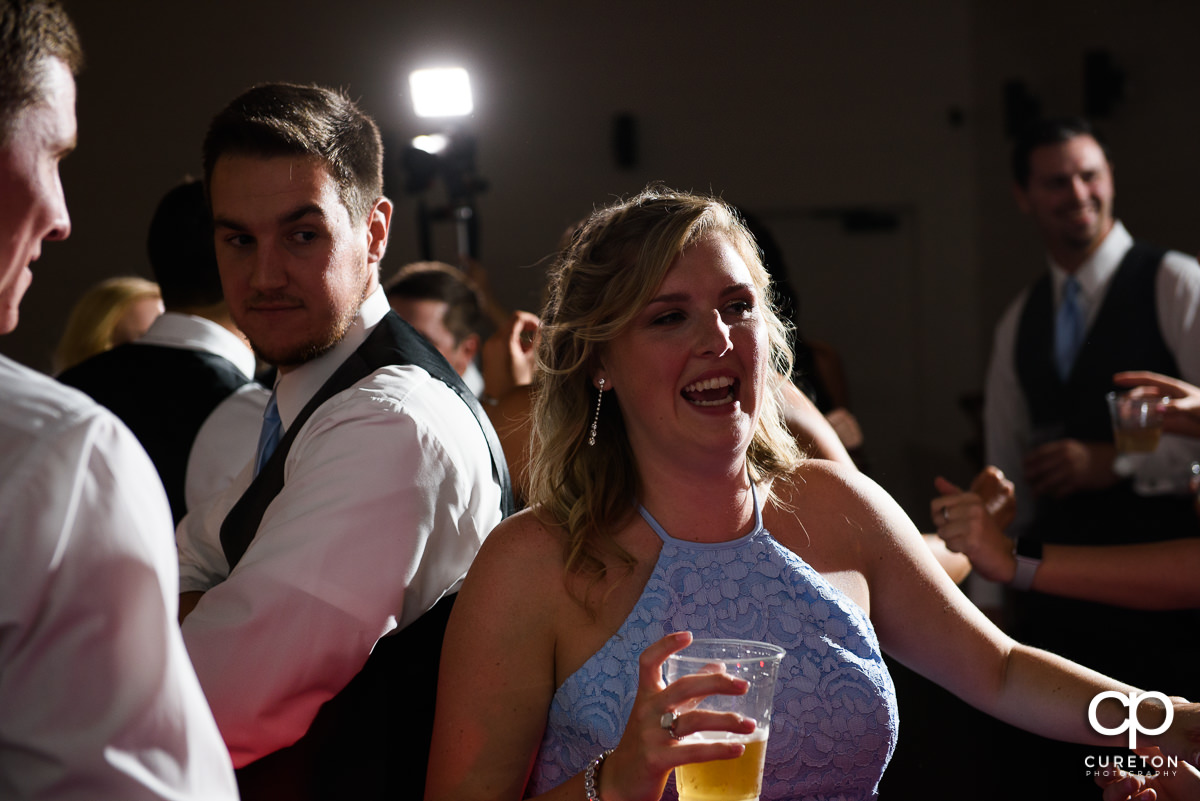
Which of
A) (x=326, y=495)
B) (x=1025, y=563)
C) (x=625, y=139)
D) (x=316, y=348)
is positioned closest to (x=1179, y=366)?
(x=1025, y=563)

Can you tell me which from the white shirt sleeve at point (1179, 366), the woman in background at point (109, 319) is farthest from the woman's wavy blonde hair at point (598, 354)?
the woman in background at point (109, 319)

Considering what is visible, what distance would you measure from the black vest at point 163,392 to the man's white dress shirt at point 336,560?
76cm

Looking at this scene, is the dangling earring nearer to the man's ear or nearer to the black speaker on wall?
the man's ear

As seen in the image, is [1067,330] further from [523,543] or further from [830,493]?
[523,543]

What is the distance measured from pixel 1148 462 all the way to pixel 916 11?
453cm

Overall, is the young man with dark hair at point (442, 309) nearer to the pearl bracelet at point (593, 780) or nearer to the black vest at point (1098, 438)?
the black vest at point (1098, 438)

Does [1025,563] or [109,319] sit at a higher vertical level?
A: [109,319]

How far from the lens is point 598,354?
175 centimetres

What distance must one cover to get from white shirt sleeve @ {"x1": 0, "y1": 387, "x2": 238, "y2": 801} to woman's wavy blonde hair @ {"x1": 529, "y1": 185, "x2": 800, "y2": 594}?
2.72ft

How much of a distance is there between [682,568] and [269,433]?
792mm

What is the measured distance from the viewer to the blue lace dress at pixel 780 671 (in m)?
1.53

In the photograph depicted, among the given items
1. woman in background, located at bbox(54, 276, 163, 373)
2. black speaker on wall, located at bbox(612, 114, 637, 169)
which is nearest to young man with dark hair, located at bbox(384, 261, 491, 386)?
woman in background, located at bbox(54, 276, 163, 373)

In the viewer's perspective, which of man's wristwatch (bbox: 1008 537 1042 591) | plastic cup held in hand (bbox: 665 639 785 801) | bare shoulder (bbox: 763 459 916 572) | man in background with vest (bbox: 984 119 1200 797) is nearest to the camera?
plastic cup held in hand (bbox: 665 639 785 801)

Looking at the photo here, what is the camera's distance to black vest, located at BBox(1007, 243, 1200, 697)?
121 inches
